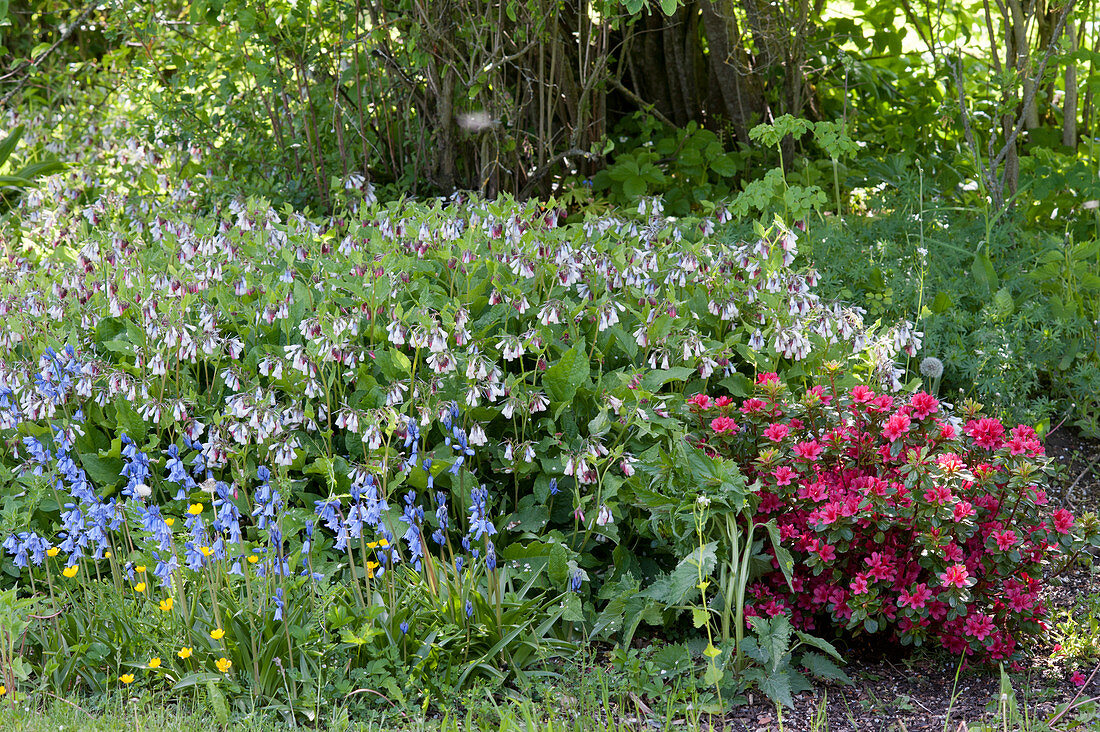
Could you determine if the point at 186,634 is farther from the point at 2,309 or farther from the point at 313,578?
the point at 2,309

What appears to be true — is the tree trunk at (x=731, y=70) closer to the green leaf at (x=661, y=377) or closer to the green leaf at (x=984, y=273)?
the green leaf at (x=984, y=273)

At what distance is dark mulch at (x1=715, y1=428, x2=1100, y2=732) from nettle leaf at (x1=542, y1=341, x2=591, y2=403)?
3.57ft

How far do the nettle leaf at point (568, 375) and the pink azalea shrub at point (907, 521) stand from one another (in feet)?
1.42

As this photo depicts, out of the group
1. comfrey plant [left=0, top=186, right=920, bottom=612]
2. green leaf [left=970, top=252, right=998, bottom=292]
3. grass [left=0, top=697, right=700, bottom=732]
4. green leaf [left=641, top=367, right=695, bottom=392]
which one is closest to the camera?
grass [left=0, top=697, right=700, bottom=732]

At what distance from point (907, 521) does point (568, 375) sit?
1.11 metres

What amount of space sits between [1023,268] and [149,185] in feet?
16.3

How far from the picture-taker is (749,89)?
21.1 feet

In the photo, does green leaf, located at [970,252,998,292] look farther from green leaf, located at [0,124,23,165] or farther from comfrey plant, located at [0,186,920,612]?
green leaf, located at [0,124,23,165]

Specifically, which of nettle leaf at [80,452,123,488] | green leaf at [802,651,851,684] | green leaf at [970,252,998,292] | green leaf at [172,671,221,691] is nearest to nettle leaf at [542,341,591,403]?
green leaf at [802,651,851,684]

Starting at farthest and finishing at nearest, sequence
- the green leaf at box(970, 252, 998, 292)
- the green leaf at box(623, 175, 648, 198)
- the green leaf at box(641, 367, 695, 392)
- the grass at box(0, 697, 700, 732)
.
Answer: the green leaf at box(623, 175, 648, 198) → the green leaf at box(970, 252, 998, 292) → the green leaf at box(641, 367, 695, 392) → the grass at box(0, 697, 700, 732)

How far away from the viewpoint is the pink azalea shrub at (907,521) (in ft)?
8.95

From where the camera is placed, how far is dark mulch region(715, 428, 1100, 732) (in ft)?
8.52

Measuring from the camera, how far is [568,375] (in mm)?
3268

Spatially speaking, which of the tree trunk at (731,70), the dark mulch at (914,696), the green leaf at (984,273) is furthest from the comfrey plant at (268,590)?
the tree trunk at (731,70)
